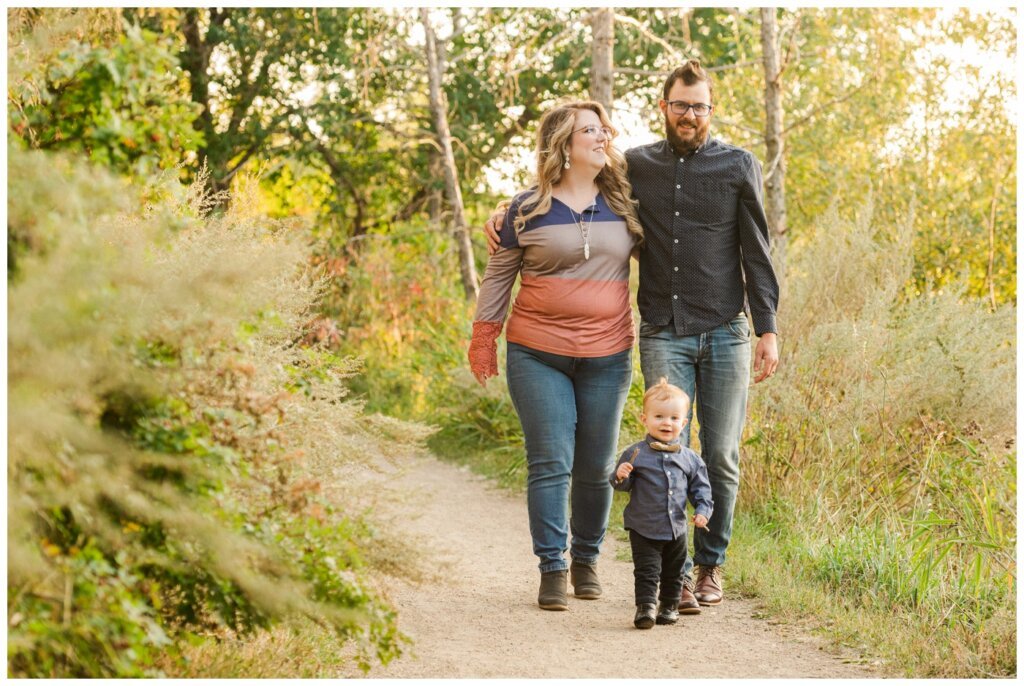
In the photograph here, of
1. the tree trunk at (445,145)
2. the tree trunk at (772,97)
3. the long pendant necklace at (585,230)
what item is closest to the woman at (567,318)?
the long pendant necklace at (585,230)

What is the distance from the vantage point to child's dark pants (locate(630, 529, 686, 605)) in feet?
14.1

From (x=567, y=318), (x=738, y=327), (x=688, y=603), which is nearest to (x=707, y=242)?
(x=738, y=327)

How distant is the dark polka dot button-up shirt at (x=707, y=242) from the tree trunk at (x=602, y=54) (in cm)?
374

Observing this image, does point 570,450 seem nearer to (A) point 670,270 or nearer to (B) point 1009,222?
(A) point 670,270

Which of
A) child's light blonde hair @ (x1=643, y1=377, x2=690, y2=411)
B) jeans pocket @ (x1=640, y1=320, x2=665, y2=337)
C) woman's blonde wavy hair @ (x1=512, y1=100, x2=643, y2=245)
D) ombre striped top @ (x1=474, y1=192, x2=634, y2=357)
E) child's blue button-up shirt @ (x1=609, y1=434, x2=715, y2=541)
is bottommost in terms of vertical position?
child's blue button-up shirt @ (x1=609, y1=434, x2=715, y2=541)

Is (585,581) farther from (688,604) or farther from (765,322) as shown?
(765,322)

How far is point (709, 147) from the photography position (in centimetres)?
470

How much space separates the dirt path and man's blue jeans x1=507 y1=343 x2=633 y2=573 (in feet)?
0.99

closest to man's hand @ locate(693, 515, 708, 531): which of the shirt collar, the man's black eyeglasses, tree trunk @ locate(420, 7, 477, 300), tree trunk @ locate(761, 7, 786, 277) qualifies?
the shirt collar

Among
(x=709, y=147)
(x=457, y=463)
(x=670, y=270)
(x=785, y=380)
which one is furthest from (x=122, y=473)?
(x=457, y=463)

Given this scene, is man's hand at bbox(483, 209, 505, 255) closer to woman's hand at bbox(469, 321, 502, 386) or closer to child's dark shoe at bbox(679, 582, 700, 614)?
woman's hand at bbox(469, 321, 502, 386)

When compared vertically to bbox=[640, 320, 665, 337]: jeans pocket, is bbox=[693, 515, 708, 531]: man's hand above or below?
below

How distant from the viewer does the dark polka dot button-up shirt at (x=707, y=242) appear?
4.59m

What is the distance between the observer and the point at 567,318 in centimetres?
455
